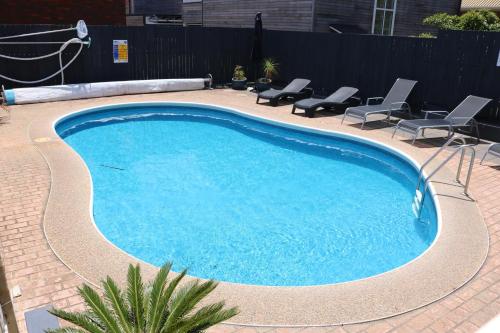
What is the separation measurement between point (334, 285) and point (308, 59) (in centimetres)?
1174

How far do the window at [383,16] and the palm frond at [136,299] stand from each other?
18.6 metres

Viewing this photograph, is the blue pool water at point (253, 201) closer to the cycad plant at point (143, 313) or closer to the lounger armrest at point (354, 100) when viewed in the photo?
the cycad plant at point (143, 313)

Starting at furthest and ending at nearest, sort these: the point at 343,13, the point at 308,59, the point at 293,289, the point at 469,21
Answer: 1. the point at 469,21
2. the point at 343,13
3. the point at 308,59
4. the point at 293,289

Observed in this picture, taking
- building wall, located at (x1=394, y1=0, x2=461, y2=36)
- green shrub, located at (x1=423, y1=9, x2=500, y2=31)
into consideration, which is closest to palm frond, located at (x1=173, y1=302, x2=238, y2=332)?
green shrub, located at (x1=423, y1=9, x2=500, y2=31)

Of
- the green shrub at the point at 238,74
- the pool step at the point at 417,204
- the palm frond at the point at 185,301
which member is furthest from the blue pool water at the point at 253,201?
the green shrub at the point at 238,74

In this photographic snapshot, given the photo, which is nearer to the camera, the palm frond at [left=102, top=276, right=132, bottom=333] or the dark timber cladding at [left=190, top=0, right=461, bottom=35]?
the palm frond at [left=102, top=276, right=132, bottom=333]

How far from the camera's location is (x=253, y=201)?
762 cm

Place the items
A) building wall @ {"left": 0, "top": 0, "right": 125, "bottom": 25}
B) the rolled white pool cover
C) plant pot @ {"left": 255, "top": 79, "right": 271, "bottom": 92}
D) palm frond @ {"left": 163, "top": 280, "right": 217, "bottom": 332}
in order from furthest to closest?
building wall @ {"left": 0, "top": 0, "right": 125, "bottom": 25}, plant pot @ {"left": 255, "top": 79, "right": 271, "bottom": 92}, the rolled white pool cover, palm frond @ {"left": 163, "top": 280, "right": 217, "bottom": 332}

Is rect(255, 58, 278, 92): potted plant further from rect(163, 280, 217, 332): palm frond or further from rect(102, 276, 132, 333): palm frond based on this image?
rect(102, 276, 132, 333): palm frond

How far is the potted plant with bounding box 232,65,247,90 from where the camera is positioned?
16.1m

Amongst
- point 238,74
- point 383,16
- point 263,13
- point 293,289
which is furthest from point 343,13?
point 293,289

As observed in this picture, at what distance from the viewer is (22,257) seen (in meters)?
4.56

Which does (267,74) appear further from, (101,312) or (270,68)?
(101,312)

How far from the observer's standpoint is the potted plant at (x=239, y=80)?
16.1 m
